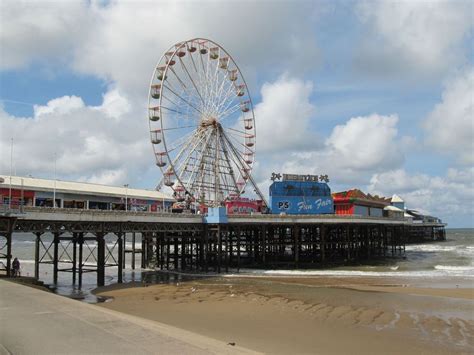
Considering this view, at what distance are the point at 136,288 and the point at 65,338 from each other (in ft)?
52.6

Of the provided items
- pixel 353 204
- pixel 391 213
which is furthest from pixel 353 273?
pixel 391 213

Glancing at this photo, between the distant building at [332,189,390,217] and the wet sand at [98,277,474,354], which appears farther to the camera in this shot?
the distant building at [332,189,390,217]

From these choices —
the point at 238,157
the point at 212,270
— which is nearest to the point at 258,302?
the point at 212,270

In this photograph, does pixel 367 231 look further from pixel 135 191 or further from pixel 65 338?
pixel 65 338

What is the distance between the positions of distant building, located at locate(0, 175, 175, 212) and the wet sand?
27.7ft

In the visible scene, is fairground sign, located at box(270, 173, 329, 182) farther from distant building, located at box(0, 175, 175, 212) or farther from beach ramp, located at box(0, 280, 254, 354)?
beach ramp, located at box(0, 280, 254, 354)

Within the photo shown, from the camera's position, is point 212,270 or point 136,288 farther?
point 212,270

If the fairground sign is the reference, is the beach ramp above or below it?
below

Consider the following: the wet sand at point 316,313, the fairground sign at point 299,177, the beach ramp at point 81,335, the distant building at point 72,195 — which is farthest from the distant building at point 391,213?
the beach ramp at point 81,335

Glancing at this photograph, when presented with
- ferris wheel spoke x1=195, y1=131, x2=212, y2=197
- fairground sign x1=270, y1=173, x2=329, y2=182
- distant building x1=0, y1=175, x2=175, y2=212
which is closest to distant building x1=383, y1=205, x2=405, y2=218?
fairground sign x1=270, y1=173, x2=329, y2=182

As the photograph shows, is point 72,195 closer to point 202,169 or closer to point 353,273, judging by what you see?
point 202,169

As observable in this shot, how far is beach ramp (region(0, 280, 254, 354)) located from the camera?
980 cm

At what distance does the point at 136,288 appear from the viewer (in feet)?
86.0

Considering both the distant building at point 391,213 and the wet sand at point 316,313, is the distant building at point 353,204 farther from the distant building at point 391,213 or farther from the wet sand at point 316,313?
the wet sand at point 316,313
